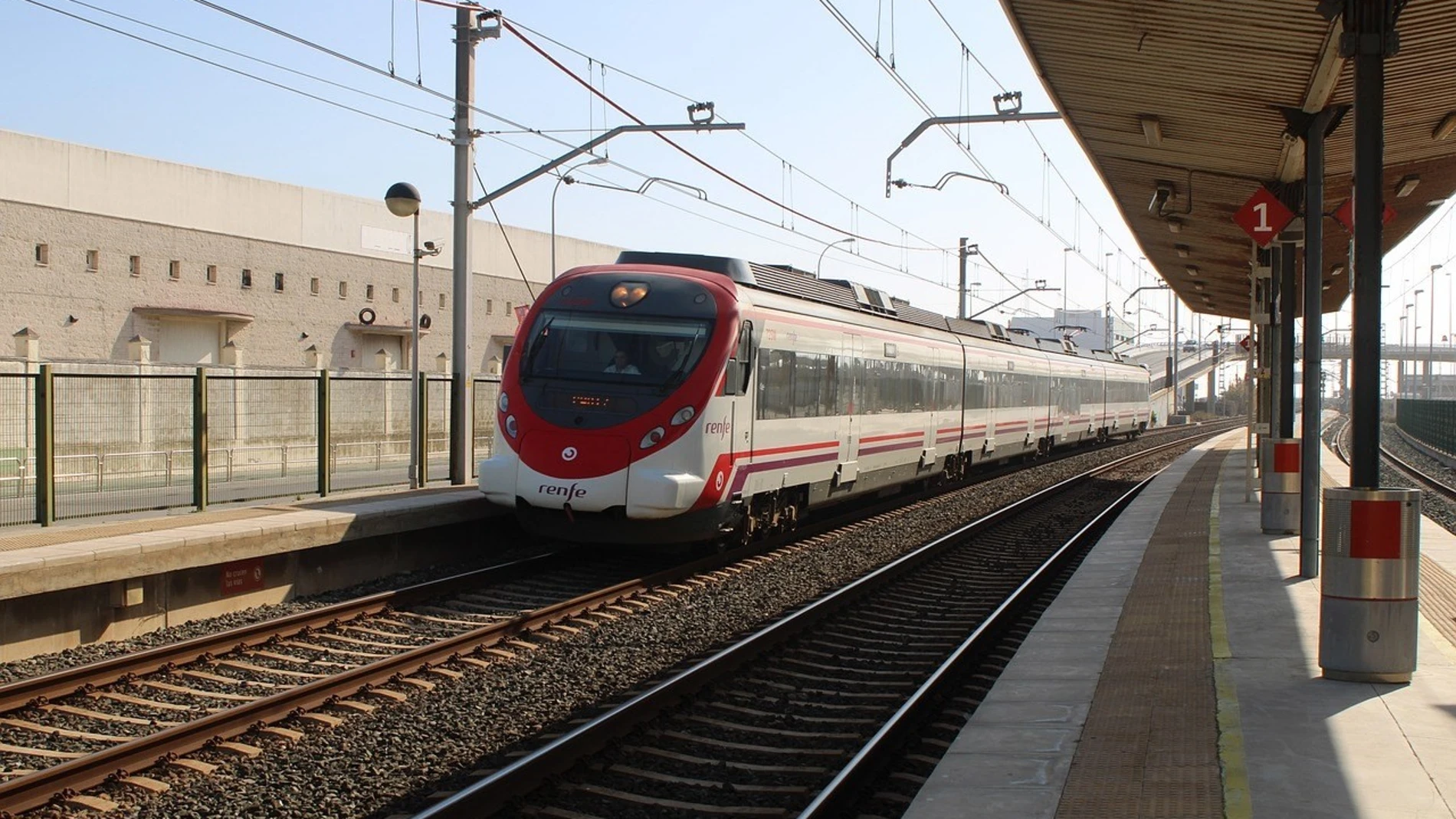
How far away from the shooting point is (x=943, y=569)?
13.8 meters

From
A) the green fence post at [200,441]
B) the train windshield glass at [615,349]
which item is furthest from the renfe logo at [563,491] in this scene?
the green fence post at [200,441]

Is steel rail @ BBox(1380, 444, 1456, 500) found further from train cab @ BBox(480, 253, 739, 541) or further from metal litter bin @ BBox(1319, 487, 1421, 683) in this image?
metal litter bin @ BBox(1319, 487, 1421, 683)

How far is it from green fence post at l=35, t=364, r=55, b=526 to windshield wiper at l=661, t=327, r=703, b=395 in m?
5.58

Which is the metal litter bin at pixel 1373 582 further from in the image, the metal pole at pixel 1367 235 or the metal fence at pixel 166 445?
the metal fence at pixel 166 445

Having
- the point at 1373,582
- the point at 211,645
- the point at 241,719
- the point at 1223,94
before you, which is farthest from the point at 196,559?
the point at 1223,94

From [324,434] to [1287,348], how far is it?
37.7 feet

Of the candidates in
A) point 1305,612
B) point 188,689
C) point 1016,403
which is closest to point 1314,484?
point 1305,612

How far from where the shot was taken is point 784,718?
7.65m

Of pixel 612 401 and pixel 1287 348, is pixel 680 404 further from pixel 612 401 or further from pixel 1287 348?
pixel 1287 348

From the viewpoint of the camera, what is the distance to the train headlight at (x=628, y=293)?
1291 centimetres

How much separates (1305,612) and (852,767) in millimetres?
5290

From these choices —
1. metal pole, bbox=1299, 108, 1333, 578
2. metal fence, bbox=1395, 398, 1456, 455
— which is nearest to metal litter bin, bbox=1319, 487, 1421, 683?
metal pole, bbox=1299, 108, 1333, 578

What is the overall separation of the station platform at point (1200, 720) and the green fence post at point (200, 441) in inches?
344

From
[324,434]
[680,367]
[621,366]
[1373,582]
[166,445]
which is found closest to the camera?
[1373,582]
